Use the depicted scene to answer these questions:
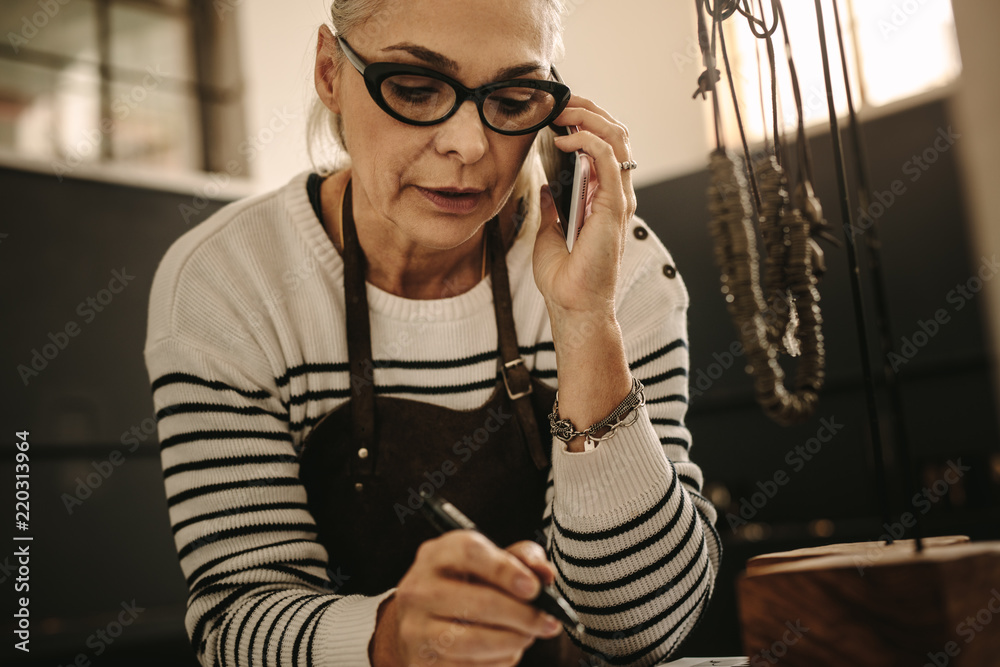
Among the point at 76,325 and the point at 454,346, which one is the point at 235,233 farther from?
the point at 76,325

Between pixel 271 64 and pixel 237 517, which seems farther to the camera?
pixel 271 64

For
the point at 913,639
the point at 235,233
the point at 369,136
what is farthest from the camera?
the point at 235,233

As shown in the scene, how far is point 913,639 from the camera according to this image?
1.80 feet

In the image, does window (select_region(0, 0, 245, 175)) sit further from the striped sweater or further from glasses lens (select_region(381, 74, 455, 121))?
glasses lens (select_region(381, 74, 455, 121))

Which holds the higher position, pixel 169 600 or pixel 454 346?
pixel 454 346

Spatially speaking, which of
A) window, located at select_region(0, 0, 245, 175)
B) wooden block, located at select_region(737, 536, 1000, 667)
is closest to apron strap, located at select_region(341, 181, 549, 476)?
wooden block, located at select_region(737, 536, 1000, 667)

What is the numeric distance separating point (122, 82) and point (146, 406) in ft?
7.93

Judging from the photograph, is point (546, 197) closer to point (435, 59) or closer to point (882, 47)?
point (435, 59)

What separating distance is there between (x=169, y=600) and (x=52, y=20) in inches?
133

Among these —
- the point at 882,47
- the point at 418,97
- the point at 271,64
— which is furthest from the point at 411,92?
the point at 271,64

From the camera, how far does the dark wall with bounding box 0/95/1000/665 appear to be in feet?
9.19

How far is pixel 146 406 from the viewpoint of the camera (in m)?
3.17

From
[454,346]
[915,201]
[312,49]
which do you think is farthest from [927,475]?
[312,49]

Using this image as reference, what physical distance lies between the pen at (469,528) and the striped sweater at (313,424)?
7.1 inches
